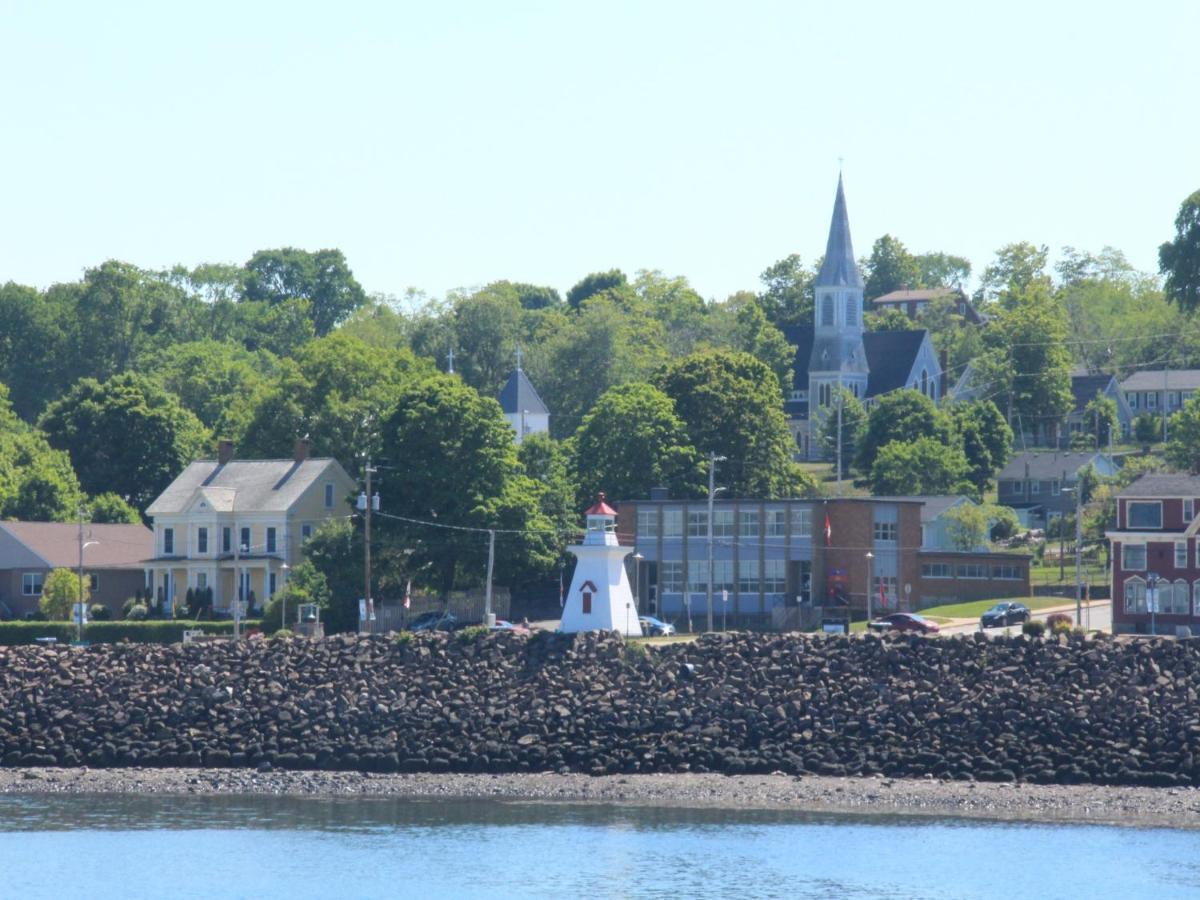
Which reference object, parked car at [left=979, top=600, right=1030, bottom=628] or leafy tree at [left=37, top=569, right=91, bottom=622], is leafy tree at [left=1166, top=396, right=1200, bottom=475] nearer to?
parked car at [left=979, top=600, right=1030, bottom=628]

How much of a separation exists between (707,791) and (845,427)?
253 ft

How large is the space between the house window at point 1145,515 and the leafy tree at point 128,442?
54855mm

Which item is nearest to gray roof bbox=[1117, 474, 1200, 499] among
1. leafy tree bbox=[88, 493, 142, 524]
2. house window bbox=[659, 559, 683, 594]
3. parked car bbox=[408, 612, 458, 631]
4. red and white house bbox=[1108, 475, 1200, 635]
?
red and white house bbox=[1108, 475, 1200, 635]

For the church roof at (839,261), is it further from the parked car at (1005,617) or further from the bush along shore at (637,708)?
the bush along shore at (637,708)

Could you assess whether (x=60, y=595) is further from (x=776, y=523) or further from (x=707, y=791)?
(x=707, y=791)

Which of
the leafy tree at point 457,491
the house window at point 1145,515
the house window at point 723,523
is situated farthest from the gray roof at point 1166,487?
the leafy tree at point 457,491

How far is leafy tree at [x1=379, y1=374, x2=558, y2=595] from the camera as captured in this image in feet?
260

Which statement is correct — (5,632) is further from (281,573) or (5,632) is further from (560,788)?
(560,788)

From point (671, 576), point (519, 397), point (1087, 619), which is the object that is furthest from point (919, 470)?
point (1087, 619)

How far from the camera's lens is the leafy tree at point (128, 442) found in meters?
111

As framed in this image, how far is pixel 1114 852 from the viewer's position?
153ft

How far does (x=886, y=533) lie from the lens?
8344 centimetres

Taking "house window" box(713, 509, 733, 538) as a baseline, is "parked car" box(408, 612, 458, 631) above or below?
below

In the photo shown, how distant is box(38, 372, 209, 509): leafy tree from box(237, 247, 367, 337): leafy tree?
58.4 metres
